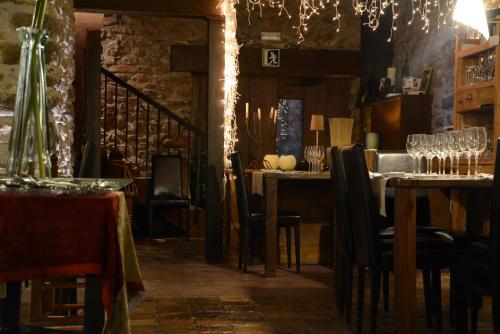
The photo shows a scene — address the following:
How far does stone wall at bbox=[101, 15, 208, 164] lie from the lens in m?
8.37

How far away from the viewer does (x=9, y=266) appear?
171 centimetres

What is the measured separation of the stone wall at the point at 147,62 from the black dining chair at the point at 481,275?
19.2ft

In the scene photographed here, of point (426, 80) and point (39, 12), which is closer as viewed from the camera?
point (39, 12)

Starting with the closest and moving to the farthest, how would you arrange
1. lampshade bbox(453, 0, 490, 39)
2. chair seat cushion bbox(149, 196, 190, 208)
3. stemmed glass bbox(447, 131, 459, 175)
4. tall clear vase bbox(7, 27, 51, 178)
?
tall clear vase bbox(7, 27, 51, 178), stemmed glass bbox(447, 131, 459, 175), lampshade bbox(453, 0, 490, 39), chair seat cushion bbox(149, 196, 190, 208)

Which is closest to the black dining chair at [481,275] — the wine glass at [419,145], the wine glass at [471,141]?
the wine glass at [471,141]

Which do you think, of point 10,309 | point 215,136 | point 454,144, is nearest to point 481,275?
point 454,144

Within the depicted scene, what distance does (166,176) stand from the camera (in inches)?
288

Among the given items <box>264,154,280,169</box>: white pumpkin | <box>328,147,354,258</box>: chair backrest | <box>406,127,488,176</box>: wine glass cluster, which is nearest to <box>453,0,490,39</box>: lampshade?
<box>406,127,488,176</box>: wine glass cluster

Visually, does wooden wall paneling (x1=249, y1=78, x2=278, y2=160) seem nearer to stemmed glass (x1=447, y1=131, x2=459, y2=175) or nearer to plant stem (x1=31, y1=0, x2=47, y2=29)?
stemmed glass (x1=447, y1=131, x2=459, y2=175)

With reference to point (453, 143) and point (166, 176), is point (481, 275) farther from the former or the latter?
point (166, 176)

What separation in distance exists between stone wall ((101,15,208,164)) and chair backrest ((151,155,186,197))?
0.93 metres

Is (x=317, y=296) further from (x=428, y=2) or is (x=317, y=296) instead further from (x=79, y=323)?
(x=428, y=2)

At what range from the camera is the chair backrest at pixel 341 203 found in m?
3.40

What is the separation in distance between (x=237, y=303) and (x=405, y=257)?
129 cm
